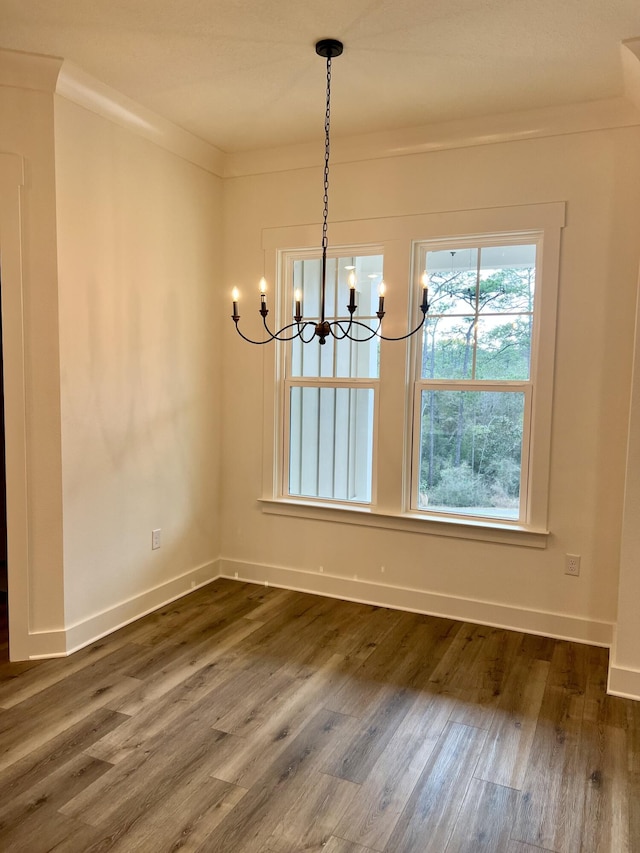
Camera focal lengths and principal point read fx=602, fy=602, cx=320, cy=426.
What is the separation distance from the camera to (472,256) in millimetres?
3561

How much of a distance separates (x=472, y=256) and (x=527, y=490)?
1407 mm

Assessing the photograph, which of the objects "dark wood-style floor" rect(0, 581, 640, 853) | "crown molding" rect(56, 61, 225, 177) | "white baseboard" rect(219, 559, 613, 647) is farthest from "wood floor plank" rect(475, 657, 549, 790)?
"crown molding" rect(56, 61, 225, 177)

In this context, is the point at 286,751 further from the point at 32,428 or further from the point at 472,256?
the point at 472,256

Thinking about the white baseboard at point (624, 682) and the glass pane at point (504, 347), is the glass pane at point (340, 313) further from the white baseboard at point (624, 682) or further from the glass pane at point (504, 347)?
the white baseboard at point (624, 682)

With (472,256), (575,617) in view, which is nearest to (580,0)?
(472,256)

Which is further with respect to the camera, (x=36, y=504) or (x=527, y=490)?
(x=527, y=490)

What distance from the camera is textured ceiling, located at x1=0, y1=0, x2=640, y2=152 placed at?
93.0 inches

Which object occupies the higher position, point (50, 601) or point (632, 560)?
point (632, 560)

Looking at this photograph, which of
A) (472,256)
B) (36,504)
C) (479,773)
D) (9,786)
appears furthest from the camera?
(472,256)

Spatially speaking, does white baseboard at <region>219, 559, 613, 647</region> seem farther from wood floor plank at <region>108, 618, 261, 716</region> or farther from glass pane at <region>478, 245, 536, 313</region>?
glass pane at <region>478, 245, 536, 313</region>

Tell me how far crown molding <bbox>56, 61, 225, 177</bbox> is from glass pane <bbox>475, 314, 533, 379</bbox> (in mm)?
2043

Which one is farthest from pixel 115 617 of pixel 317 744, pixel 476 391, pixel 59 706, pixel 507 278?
pixel 507 278

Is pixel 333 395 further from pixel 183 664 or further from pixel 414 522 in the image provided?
pixel 183 664

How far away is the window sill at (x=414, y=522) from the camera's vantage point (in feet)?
11.2
